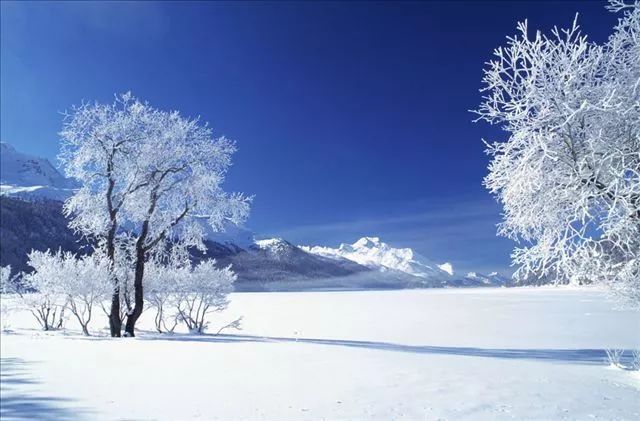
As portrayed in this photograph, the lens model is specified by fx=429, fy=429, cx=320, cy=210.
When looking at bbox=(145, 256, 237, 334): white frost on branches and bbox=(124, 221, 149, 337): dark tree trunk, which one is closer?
bbox=(124, 221, 149, 337): dark tree trunk

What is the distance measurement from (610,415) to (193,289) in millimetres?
27204

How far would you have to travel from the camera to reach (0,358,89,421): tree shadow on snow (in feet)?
20.2

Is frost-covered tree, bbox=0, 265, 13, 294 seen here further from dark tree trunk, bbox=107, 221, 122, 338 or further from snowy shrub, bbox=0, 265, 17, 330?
dark tree trunk, bbox=107, 221, 122, 338

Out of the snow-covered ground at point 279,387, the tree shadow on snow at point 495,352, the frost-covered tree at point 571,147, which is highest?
the frost-covered tree at point 571,147

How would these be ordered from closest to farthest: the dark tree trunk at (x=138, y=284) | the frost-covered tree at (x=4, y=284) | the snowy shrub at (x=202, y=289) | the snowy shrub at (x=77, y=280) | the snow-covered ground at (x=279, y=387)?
1. the snow-covered ground at (x=279, y=387)
2. the dark tree trunk at (x=138, y=284)
3. the snowy shrub at (x=77, y=280)
4. the snowy shrub at (x=202, y=289)
5. the frost-covered tree at (x=4, y=284)

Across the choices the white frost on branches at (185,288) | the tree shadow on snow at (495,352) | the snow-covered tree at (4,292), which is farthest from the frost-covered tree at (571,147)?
the snow-covered tree at (4,292)

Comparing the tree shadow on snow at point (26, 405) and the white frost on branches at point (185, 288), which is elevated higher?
the white frost on branches at point (185, 288)

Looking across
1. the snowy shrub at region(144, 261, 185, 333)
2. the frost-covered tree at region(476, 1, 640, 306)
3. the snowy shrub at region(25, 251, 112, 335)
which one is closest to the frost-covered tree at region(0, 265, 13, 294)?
the snowy shrub at region(25, 251, 112, 335)

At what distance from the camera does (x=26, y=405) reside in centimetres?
653

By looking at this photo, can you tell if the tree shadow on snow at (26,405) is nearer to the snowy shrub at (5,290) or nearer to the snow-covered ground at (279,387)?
the snow-covered ground at (279,387)

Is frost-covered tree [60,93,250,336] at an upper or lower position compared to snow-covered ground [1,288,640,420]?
upper

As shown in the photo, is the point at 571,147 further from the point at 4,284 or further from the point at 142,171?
the point at 4,284

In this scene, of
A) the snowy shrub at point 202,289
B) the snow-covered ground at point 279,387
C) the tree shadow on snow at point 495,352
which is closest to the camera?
the snow-covered ground at point 279,387

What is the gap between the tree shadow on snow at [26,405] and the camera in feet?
20.2
